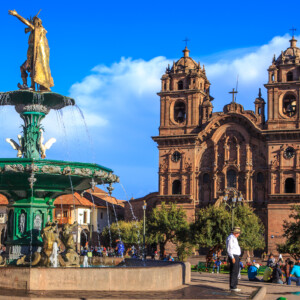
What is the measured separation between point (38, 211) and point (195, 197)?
Result: 44.2 metres

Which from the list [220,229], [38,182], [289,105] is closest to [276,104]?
[289,105]

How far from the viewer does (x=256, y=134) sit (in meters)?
60.0

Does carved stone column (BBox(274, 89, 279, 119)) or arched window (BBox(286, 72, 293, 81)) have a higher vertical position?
arched window (BBox(286, 72, 293, 81))

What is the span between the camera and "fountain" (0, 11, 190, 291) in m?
15.4

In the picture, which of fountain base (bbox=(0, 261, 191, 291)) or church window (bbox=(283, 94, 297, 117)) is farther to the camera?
church window (bbox=(283, 94, 297, 117))

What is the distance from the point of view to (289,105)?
6072 cm

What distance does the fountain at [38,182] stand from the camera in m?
15.4

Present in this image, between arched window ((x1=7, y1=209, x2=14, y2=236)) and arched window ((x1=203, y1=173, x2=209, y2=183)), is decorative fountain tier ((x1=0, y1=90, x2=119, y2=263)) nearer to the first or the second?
arched window ((x1=7, y1=209, x2=14, y2=236))

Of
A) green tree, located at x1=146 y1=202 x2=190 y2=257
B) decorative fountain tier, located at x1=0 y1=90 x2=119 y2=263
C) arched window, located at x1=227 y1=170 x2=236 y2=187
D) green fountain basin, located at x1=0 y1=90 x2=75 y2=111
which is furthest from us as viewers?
arched window, located at x1=227 y1=170 x2=236 y2=187

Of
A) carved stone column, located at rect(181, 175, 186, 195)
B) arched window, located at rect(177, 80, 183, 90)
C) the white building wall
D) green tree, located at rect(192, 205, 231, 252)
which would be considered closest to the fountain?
green tree, located at rect(192, 205, 231, 252)

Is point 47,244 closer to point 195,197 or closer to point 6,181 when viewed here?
point 6,181

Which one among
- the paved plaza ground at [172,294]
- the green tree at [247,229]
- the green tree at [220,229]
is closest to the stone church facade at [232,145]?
the green tree at [247,229]

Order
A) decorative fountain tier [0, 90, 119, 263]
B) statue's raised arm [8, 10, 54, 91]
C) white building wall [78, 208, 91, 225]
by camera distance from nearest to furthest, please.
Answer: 1. decorative fountain tier [0, 90, 119, 263]
2. statue's raised arm [8, 10, 54, 91]
3. white building wall [78, 208, 91, 225]

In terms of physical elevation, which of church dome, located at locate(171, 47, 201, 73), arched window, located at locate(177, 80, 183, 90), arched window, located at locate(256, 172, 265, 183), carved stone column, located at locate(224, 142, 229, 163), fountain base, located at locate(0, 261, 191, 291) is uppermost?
church dome, located at locate(171, 47, 201, 73)
